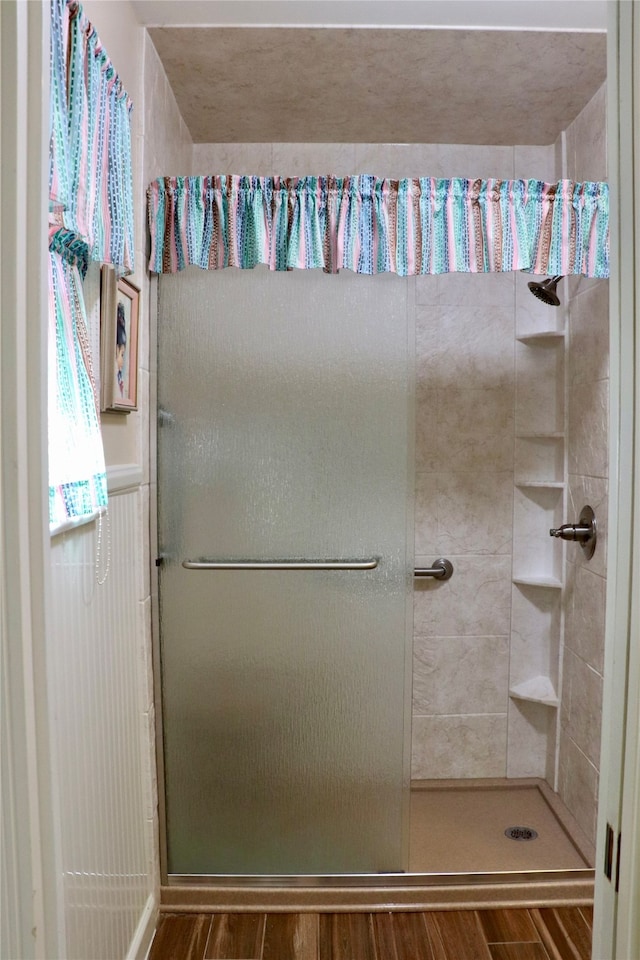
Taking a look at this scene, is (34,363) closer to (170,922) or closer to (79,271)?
(79,271)

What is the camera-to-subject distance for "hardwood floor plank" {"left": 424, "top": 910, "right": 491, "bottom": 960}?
1.75 meters

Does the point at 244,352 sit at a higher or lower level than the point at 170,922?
higher

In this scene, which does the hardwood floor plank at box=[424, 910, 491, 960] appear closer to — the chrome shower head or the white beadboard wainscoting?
the white beadboard wainscoting

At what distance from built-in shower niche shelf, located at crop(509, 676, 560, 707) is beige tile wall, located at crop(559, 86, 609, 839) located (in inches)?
2.5

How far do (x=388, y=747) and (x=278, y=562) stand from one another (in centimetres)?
59

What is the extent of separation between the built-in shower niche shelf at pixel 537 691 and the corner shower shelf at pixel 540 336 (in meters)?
1.28

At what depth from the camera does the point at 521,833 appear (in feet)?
7.43

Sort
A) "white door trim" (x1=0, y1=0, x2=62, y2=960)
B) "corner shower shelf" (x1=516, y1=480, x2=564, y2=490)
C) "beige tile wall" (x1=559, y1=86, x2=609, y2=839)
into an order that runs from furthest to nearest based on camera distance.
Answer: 1. "corner shower shelf" (x1=516, y1=480, x2=564, y2=490)
2. "beige tile wall" (x1=559, y1=86, x2=609, y2=839)
3. "white door trim" (x1=0, y1=0, x2=62, y2=960)

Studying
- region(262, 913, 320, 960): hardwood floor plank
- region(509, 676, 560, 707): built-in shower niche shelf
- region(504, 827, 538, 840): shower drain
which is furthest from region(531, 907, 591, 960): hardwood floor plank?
region(509, 676, 560, 707): built-in shower niche shelf

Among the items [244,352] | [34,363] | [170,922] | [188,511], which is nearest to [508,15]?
[244,352]

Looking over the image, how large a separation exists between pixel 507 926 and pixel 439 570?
1134 mm

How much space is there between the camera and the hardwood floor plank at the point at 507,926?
1813mm

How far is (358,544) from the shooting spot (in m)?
1.89

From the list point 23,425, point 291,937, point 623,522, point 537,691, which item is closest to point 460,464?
point 537,691
